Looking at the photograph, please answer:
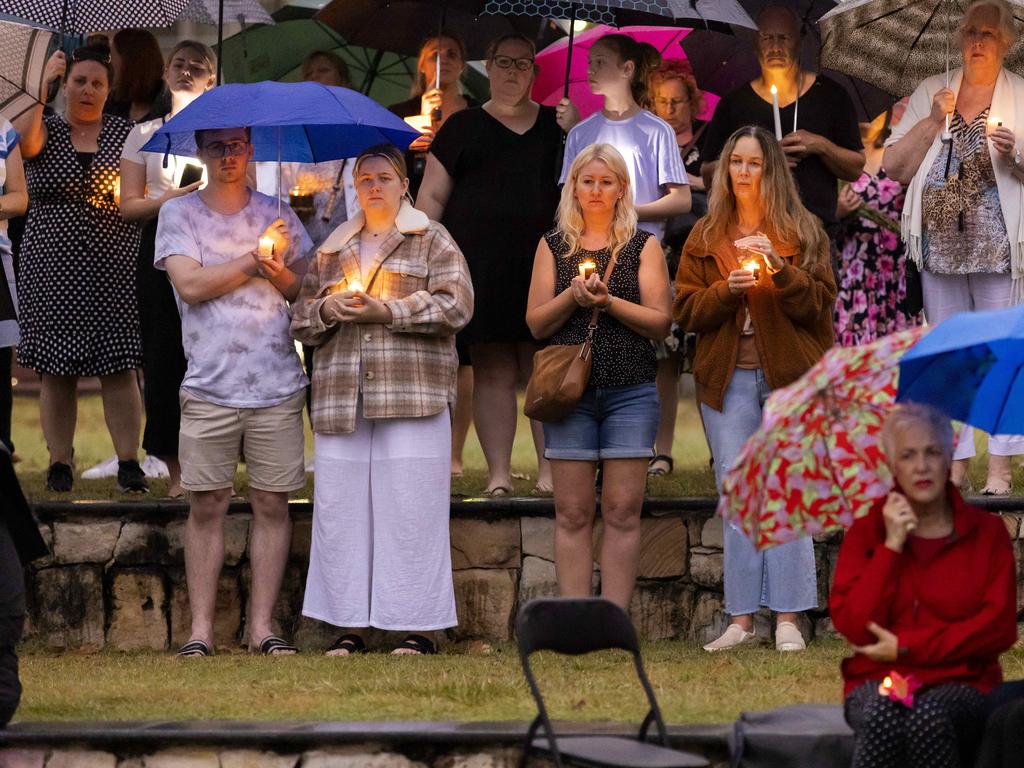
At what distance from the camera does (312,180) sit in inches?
366

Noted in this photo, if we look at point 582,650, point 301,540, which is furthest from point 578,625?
point 301,540

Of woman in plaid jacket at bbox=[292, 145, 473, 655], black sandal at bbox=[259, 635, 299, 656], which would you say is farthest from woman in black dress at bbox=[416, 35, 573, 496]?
black sandal at bbox=[259, 635, 299, 656]

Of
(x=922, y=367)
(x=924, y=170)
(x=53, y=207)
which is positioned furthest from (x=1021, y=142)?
(x=53, y=207)

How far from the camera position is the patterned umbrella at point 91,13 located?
8.88 metres

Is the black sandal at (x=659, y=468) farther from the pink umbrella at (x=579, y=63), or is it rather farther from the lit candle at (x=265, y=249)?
the lit candle at (x=265, y=249)

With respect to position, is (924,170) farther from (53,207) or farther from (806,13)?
(53,207)

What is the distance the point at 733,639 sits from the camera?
784cm

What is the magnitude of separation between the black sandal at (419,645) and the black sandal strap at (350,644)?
0.16 m

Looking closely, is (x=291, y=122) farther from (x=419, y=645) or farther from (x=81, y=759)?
(x=81, y=759)

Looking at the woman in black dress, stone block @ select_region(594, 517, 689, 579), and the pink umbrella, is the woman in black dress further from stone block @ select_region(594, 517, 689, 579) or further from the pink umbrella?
the pink umbrella

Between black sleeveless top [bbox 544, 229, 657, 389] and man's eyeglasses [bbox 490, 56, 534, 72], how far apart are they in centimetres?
127

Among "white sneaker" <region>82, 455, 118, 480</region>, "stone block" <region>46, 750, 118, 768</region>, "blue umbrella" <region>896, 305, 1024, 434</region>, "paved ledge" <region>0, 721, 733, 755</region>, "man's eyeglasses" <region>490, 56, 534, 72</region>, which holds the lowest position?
"stone block" <region>46, 750, 118, 768</region>

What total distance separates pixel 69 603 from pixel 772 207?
351 cm

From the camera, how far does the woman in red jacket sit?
215 inches
